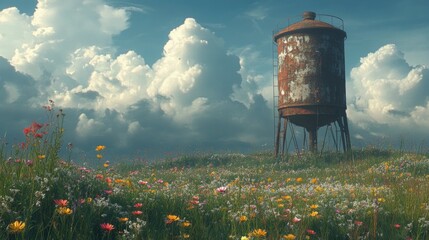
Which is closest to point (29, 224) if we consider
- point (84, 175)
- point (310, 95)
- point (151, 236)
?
point (151, 236)

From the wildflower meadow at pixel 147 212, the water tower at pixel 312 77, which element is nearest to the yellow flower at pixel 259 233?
the wildflower meadow at pixel 147 212

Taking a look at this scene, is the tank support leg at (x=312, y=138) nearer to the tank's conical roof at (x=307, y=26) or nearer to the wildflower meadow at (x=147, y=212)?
the tank's conical roof at (x=307, y=26)

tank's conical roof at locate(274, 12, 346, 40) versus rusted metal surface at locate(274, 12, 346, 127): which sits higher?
tank's conical roof at locate(274, 12, 346, 40)

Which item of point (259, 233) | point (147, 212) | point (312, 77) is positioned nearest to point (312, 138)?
point (312, 77)

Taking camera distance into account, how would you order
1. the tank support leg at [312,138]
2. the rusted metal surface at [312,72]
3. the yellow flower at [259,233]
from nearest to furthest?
the yellow flower at [259,233] → the rusted metal surface at [312,72] → the tank support leg at [312,138]

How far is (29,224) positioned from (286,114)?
2181 centimetres

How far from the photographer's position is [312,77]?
24.8 m

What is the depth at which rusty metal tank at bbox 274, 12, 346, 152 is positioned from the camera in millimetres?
24656

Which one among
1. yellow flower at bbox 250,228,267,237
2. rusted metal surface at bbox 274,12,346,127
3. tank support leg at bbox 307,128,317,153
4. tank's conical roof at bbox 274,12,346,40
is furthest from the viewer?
tank support leg at bbox 307,128,317,153

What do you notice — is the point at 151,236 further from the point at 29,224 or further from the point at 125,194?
the point at 125,194

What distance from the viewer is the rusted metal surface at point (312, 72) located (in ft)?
80.8

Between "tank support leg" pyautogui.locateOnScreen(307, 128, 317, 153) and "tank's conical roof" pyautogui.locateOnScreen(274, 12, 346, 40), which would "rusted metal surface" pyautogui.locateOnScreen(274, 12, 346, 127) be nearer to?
"tank's conical roof" pyautogui.locateOnScreen(274, 12, 346, 40)

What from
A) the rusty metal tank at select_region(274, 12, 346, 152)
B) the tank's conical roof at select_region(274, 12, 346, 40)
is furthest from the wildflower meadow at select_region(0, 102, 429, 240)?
the tank's conical roof at select_region(274, 12, 346, 40)

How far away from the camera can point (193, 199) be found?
20.5ft
